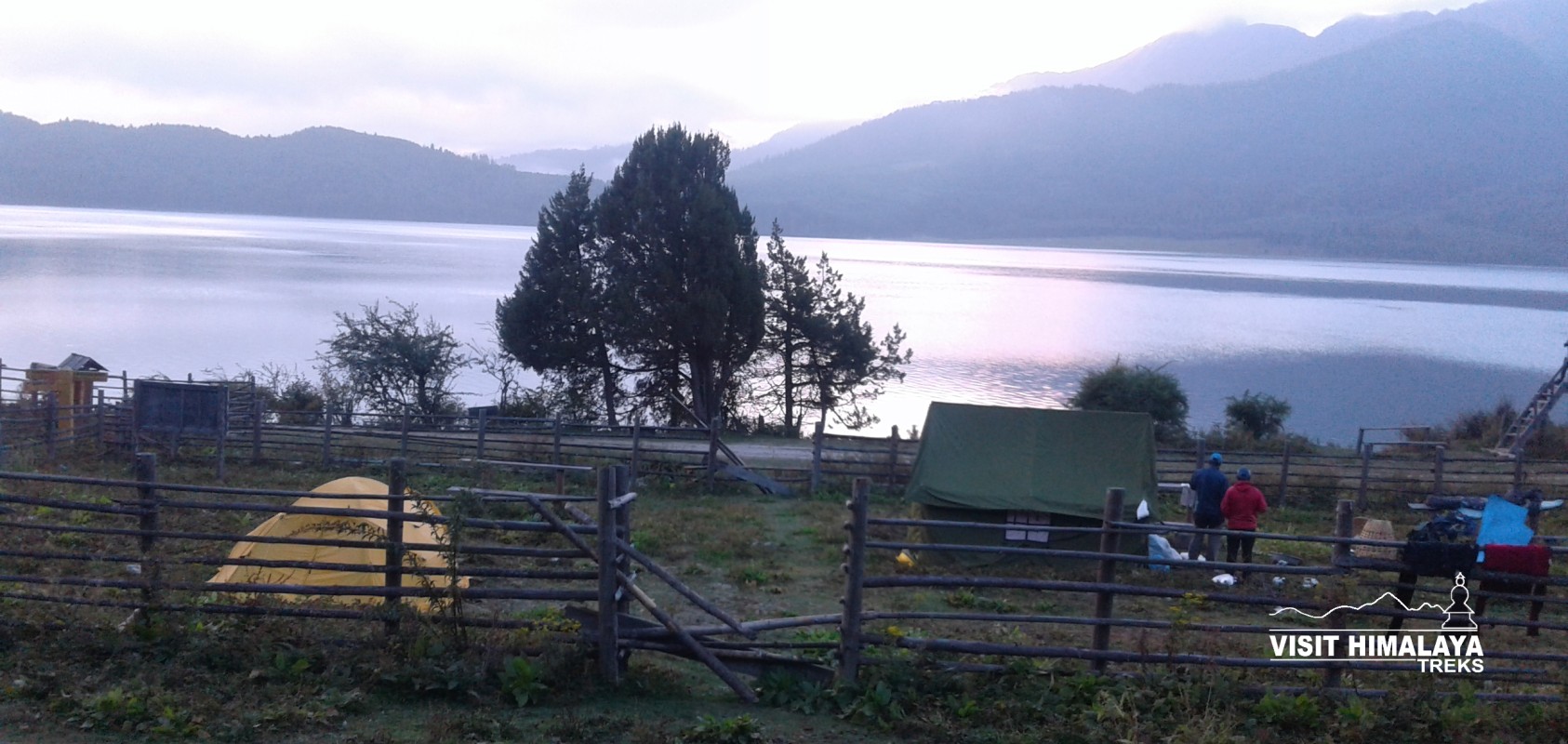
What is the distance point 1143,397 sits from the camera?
30.2 m

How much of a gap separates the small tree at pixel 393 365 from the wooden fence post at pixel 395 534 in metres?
27.5

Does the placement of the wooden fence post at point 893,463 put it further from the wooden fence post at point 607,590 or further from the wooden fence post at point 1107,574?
the wooden fence post at point 607,590

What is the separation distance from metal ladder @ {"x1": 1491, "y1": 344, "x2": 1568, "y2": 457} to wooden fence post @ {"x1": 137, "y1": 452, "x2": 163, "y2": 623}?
30.0 m

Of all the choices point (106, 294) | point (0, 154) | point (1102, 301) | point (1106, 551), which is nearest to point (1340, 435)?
point (1106, 551)

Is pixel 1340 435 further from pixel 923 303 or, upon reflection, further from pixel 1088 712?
pixel 923 303

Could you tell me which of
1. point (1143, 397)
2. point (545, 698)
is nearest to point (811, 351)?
point (1143, 397)

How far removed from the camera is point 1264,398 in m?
33.9

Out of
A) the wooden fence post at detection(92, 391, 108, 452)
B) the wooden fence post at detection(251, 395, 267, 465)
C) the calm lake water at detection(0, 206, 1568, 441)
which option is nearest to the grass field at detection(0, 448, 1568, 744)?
the wooden fence post at detection(251, 395, 267, 465)

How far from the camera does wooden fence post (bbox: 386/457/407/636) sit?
22.9ft

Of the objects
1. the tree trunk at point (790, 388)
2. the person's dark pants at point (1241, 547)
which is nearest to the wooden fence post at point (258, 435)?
the person's dark pants at point (1241, 547)

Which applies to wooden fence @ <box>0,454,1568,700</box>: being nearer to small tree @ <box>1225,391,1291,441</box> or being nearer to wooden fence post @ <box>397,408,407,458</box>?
wooden fence post @ <box>397,408,407,458</box>

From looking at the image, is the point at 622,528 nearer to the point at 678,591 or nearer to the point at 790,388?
the point at 678,591

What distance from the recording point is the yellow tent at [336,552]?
729cm

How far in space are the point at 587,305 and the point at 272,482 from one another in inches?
603
